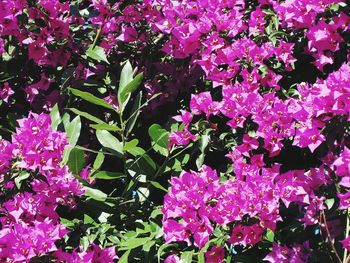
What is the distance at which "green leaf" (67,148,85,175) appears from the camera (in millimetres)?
1927

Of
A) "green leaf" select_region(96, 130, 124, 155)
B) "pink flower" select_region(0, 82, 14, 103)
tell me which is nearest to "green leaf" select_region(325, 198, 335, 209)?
"green leaf" select_region(96, 130, 124, 155)

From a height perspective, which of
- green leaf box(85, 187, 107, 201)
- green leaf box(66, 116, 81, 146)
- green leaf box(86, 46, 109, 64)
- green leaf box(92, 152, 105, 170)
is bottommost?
green leaf box(85, 187, 107, 201)

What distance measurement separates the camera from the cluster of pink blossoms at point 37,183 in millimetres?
1752

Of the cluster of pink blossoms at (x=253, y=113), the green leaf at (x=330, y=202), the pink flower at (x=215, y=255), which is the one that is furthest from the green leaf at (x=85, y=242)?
the green leaf at (x=330, y=202)

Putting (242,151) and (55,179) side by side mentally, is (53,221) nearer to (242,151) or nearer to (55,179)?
(55,179)

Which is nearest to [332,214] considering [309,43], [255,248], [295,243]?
[295,243]

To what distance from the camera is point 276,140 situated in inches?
76.8

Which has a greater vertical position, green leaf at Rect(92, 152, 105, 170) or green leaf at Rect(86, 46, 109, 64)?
green leaf at Rect(86, 46, 109, 64)

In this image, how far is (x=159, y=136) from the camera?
1.97 m

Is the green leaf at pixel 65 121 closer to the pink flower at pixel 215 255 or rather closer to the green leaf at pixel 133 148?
the green leaf at pixel 133 148

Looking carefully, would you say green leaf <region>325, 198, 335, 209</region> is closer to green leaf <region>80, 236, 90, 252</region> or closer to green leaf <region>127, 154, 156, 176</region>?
green leaf <region>127, 154, 156, 176</region>

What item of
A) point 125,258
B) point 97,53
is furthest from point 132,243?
point 97,53

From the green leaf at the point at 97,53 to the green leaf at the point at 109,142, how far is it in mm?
394

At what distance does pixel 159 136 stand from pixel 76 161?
271 millimetres
